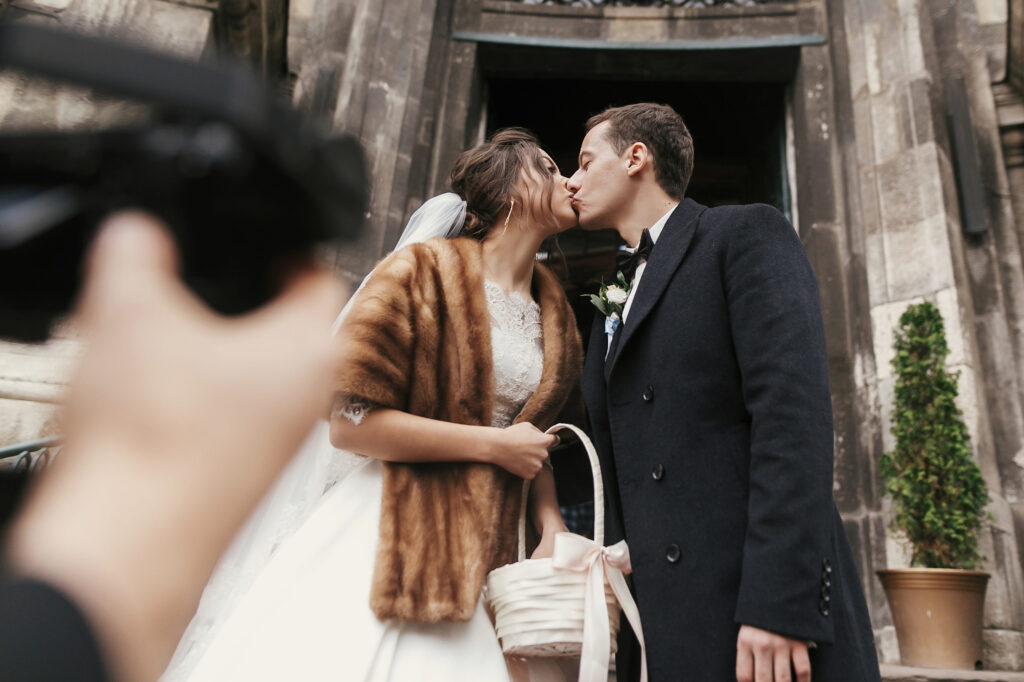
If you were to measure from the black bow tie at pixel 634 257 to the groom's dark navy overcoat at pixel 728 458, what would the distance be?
16 centimetres

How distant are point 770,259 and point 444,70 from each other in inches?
230

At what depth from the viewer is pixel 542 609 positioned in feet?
5.71

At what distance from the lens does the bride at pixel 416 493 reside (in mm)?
1755

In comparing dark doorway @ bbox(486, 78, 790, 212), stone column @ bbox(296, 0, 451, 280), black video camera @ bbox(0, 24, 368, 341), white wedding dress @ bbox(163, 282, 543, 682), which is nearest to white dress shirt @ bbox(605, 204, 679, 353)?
white wedding dress @ bbox(163, 282, 543, 682)

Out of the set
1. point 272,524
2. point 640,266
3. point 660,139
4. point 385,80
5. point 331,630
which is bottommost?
point 331,630

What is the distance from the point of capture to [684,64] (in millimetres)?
7145

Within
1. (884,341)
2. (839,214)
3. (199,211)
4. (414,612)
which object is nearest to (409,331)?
(414,612)

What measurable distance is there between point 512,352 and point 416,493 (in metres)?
0.53

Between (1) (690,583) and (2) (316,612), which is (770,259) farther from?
(2) (316,612)

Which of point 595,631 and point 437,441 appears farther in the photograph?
point 437,441

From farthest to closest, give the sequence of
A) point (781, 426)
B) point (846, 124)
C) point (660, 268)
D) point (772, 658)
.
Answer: point (846, 124) < point (660, 268) < point (781, 426) < point (772, 658)

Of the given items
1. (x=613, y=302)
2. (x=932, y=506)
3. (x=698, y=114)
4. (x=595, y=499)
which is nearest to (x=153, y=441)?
(x=595, y=499)

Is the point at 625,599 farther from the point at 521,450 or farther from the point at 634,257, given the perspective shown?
the point at 634,257

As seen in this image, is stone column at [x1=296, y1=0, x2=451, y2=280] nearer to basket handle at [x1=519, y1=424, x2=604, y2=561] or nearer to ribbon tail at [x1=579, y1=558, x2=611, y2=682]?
basket handle at [x1=519, y1=424, x2=604, y2=561]
